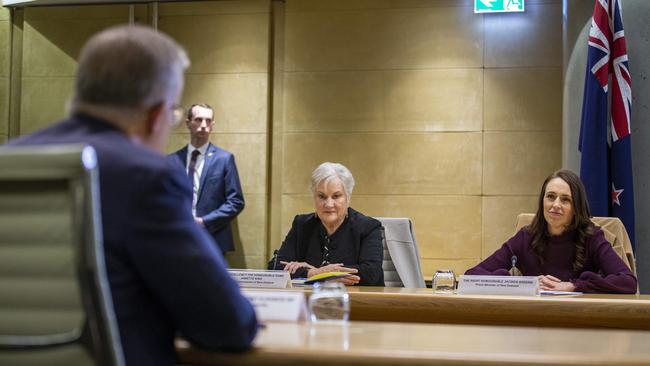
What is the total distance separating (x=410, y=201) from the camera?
24.3 ft

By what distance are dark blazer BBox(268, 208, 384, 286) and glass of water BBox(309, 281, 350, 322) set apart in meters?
2.35

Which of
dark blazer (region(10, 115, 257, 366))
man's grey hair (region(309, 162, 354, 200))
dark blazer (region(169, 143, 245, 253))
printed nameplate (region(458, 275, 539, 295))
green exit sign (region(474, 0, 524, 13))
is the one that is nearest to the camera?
dark blazer (region(10, 115, 257, 366))

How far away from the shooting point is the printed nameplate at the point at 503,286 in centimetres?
346

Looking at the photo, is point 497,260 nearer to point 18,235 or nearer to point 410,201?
point 410,201

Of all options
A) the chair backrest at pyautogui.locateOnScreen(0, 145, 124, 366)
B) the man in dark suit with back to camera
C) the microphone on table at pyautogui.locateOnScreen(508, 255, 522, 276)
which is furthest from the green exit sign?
the chair backrest at pyautogui.locateOnScreen(0, 145, 124, 366)

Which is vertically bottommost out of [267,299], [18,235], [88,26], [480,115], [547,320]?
[547,320]

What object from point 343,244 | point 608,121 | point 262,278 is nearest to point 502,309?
point 262,278

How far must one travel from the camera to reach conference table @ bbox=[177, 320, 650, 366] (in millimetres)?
1502

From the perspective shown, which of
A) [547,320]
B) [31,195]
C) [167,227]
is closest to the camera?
[31,195]

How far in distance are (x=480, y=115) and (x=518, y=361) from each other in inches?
237

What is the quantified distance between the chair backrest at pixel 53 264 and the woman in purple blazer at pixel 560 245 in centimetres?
315

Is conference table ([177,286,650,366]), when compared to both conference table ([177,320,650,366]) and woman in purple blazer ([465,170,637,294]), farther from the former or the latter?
woman in purple blazer ([465,170,637,294])

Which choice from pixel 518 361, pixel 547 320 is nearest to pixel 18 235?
pixel 518 361

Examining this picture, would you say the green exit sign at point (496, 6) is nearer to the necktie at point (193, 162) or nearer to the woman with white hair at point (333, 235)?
the necktie at point (193, 162)
